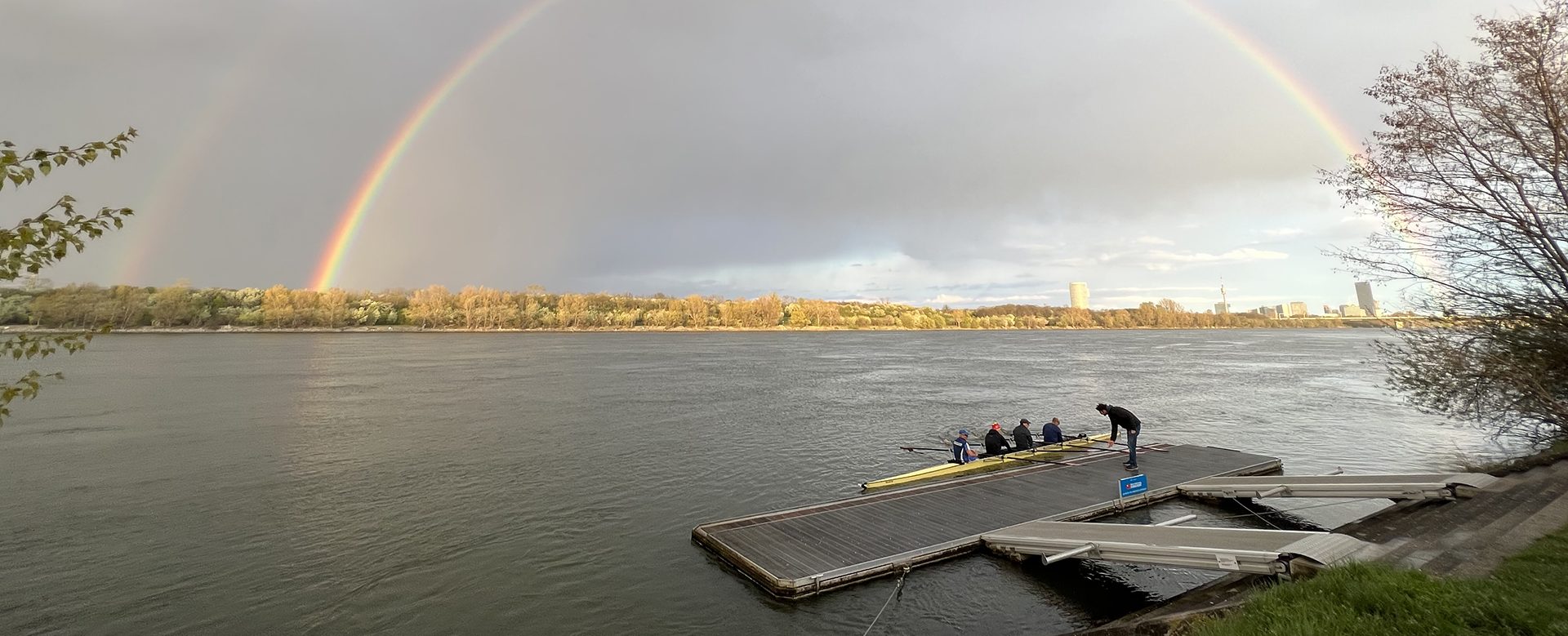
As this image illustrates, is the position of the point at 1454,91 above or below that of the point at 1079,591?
above

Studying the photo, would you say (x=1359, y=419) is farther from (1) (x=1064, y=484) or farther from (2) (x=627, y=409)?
(2) (x=627, y=409)

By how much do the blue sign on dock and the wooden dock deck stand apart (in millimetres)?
245

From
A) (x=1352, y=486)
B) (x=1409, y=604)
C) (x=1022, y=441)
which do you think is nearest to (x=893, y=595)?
(x=1409, y=604)

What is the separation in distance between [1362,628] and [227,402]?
57.2 metres

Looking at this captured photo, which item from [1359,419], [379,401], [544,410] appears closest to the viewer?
[1359,419]

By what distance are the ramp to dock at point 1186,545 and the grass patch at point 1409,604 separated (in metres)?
1.31

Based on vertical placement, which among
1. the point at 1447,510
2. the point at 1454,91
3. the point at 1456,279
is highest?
the point at 1454,91

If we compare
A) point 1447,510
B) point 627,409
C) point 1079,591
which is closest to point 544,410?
point 627,409

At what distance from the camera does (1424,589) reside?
7.29 meters

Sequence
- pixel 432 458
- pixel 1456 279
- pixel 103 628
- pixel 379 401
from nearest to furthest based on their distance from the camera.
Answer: pixel 103 628
pixel 1456 279
pixel 432 458
pixel 379 401

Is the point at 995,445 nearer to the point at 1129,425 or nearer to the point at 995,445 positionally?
the point at 995,445

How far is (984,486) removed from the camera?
63.7 ft

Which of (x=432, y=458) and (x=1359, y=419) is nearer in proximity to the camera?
(x=432, y=458)

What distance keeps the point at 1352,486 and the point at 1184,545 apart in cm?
773
